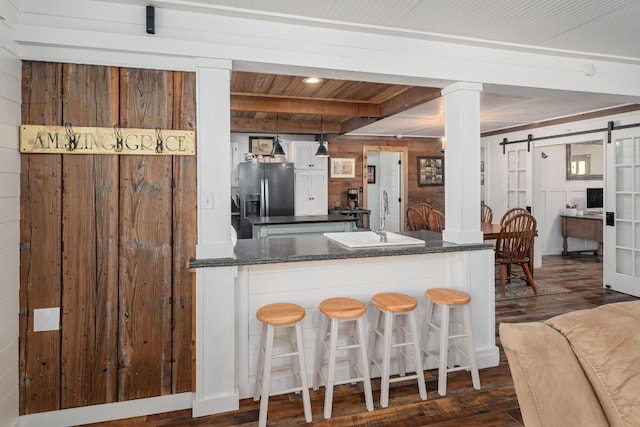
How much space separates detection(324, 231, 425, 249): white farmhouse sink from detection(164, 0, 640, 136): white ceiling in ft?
4.64

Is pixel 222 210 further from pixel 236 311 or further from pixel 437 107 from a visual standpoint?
pixel 437 107

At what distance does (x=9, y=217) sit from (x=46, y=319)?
58cm

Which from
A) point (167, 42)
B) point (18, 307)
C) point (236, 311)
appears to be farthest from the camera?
point (236, 311)

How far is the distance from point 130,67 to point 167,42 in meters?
0.25

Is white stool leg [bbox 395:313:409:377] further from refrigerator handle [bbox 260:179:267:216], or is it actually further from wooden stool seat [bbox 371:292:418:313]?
refrigerator handle [bbox 260:179:267:216]

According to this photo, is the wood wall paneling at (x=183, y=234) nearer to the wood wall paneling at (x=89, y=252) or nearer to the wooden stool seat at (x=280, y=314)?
the wood wall paneling at (x=89, y=252)

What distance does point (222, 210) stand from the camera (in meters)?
2.23

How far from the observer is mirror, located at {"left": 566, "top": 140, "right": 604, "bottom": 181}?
7.08 m

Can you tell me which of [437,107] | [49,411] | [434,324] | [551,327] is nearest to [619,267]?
[437,107]

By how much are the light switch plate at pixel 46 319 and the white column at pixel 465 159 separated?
2566 millimetres

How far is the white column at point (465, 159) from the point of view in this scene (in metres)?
2.72

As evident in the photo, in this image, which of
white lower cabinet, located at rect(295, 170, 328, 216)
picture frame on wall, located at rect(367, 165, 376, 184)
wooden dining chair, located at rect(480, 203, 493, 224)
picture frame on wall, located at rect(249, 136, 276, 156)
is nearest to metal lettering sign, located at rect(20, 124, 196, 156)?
white lower cabinet, located at rect(295, 170, 328, 216)

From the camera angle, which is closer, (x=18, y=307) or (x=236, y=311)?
(x=18, y=307)

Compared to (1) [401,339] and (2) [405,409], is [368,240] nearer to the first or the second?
(1) [401,339]
